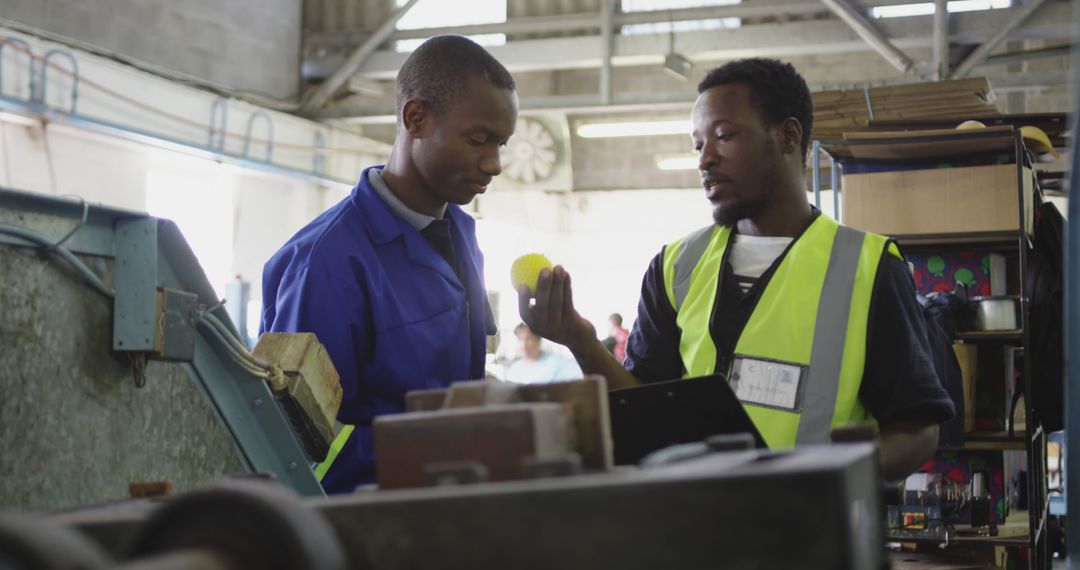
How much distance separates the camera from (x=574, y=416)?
112 cm

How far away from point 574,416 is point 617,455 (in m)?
0.53

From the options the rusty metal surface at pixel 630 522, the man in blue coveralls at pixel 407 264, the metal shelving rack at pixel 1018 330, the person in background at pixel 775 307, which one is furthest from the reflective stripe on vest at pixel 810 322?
the metal shelving rack at pixel 1018 330

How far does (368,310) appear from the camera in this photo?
7.19 feet

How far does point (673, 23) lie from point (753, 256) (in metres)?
8.75

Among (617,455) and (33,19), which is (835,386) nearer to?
(617,455)

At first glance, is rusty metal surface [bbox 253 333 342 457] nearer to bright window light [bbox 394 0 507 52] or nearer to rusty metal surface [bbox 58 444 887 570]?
rusty metal surface [bbox 58 444 887 570]

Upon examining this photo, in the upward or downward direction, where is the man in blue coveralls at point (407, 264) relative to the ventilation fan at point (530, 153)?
downward

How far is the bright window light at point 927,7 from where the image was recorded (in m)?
10.2

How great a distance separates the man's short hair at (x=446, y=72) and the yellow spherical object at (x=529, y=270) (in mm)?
419

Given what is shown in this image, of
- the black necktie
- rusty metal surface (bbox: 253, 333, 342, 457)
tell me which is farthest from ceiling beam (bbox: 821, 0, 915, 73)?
rusty metal surface (bbox: 253, 333, 342, 457)

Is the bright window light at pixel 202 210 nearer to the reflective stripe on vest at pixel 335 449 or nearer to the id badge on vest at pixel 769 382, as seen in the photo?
the reflective stripe on vest at pixel 335 449

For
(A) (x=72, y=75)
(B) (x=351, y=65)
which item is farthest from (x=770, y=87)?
(B) (x=351, y=65)

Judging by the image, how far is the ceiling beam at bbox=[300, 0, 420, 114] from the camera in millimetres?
11352

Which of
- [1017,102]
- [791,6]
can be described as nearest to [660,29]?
[791,6]
